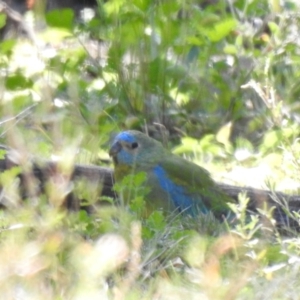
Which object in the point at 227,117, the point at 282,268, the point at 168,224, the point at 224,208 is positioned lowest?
the point at 227,117

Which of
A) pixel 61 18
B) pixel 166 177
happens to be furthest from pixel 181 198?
pixel 61 18

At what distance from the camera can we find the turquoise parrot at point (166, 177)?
375 centimetres

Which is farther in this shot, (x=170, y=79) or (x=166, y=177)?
(x=170, y=79)

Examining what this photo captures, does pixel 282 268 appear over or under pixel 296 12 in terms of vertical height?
over

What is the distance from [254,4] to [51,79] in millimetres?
1120

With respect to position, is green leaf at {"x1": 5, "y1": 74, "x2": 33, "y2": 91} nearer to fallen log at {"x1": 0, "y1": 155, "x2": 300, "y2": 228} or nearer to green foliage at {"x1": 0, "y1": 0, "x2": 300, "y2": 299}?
green foliage at {"x1": 0, "y1": 0, "x2": 300, "y2": 299}

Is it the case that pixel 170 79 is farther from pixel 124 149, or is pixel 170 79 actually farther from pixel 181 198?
pixel 181 198

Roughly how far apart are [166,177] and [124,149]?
10.7 inches

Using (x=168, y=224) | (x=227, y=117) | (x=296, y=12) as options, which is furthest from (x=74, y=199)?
(x=296, y=12)

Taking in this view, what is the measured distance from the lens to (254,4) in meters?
4.93

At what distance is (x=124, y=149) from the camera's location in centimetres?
414

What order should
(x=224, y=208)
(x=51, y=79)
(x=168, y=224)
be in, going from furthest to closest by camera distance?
(x=51, y=79)
(x=224, y=208)
(x=168, y=224)

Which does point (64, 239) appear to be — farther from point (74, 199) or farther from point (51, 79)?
point (51, 79)

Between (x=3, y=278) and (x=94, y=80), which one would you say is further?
(x=94, y=80)
